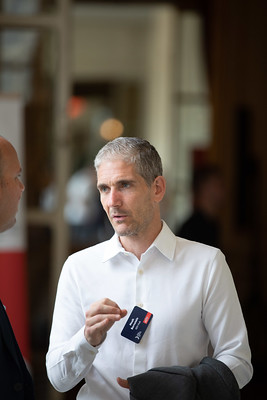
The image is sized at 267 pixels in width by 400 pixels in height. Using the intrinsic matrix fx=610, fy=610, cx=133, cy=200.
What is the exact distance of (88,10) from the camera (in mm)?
10109

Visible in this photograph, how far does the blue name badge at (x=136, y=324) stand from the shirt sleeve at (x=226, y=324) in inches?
6.8

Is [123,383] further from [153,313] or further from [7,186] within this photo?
[7,186]

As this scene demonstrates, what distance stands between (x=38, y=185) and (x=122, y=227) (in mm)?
3014

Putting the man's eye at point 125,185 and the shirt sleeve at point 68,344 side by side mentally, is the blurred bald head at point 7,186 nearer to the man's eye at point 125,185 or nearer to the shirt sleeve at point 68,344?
the shirt sleeve at point 68,344

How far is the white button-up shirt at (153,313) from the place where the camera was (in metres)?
1.72

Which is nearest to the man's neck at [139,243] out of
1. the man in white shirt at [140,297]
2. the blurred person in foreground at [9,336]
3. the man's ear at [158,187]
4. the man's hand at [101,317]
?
the man in white shirt at [140,297]

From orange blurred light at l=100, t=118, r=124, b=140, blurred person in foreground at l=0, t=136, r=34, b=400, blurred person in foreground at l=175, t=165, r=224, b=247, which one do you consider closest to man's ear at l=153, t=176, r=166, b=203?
blurred person in foreground at l=0, t=136, r=34, b=400

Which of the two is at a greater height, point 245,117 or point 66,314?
point 245,117

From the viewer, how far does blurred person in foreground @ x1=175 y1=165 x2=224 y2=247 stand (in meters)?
4.24

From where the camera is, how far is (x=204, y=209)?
14.6ft

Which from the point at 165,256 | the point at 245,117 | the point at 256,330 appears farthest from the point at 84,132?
the point at 165,256

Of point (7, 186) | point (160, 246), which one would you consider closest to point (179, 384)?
point (160, 246)

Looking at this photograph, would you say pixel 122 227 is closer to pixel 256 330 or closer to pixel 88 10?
pixel 256 330

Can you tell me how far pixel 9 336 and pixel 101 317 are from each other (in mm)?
348
